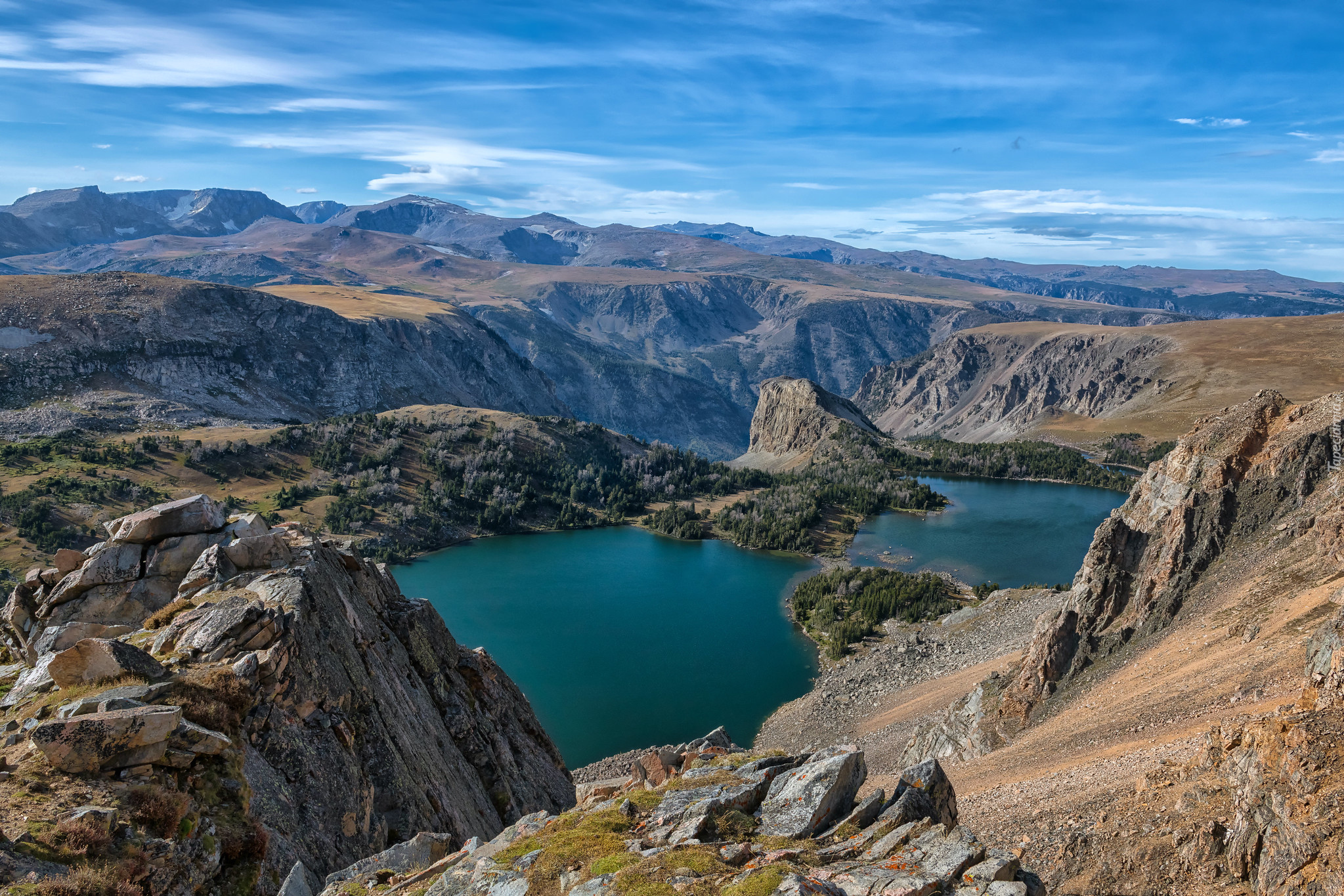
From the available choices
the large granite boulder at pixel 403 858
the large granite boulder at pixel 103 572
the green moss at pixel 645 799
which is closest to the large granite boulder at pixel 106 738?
the large granite boulder at pixel 403 858

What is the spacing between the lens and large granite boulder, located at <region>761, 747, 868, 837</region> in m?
13.6

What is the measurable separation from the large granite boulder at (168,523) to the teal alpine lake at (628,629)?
34.8m

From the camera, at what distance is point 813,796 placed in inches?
547

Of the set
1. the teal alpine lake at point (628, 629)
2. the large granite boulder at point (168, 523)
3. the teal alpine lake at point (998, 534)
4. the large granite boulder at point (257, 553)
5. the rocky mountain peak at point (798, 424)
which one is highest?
the large granite boulder at point (168, 523)

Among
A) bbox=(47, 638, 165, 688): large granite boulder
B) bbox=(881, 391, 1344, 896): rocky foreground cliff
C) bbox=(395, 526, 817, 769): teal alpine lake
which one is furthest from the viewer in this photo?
bbox=(395, 526, 817, 769): teal alpine lake

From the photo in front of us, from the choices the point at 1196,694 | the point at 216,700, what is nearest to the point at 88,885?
→ the point at 216,700

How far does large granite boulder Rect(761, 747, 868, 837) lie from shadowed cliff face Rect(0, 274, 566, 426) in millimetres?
159989

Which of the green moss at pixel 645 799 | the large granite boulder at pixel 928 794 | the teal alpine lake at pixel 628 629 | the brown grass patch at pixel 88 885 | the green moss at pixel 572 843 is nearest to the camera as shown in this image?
the brown grass patch at pixel 88 885

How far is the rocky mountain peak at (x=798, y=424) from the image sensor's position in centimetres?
17662

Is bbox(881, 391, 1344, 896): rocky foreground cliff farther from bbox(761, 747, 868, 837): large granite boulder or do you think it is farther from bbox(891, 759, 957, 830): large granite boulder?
bbox(761, 747, 868, 837): large granite boulder

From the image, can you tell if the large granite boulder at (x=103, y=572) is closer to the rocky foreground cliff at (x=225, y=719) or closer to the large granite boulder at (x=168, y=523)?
the rocky foreground cliff at (x=225, y=719)

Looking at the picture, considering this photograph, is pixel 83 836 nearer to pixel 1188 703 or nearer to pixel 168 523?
pixel 168 523

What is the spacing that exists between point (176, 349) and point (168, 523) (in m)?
169

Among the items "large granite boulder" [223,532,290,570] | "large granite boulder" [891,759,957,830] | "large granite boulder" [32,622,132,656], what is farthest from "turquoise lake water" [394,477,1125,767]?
"large granite boulder" [891,759,957,830]
